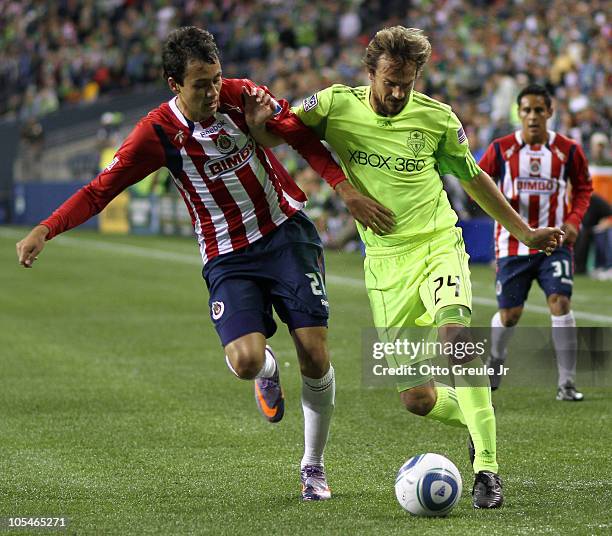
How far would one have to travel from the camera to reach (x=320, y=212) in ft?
68.6

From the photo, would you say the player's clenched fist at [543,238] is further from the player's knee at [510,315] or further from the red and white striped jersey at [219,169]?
the player's knee at [510,315]

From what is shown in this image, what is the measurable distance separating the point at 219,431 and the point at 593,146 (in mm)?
11325

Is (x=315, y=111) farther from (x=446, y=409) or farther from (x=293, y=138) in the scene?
(x=446, y=409)

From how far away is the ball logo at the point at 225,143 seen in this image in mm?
6199

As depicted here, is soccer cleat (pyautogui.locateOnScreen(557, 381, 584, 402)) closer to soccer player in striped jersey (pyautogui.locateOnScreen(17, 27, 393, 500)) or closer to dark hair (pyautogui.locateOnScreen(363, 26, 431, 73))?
soccer player in striped jersey (pyautogui.locateOnScreen(17, 27, 393, 500))

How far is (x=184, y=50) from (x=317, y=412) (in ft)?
5.92

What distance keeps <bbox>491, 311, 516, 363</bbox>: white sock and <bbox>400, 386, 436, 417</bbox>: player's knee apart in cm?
318

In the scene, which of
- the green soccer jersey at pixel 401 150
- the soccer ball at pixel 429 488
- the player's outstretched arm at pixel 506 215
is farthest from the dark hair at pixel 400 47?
the soccer ball at pixel 429 488

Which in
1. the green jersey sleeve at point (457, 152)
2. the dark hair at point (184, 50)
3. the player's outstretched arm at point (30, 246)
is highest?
the dark hair at point (184, 50)

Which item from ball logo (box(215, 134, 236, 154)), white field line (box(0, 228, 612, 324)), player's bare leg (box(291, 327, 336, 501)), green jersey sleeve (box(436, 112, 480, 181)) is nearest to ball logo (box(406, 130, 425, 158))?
green jersey sleeve (box(436, 112, 480, 181))

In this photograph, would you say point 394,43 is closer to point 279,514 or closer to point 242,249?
point 242,249

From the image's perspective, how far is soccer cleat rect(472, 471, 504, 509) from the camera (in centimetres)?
577

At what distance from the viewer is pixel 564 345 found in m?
9.09

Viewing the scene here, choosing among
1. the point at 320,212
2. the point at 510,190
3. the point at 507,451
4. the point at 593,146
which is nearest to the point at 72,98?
the point at 320,212
